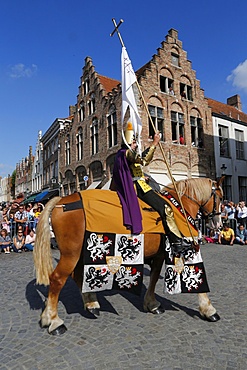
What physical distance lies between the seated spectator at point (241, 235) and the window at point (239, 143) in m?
13.1

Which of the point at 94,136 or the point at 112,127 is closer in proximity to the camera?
the point at 112,127

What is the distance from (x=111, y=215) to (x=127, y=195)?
0.36m

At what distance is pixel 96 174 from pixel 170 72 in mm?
9321

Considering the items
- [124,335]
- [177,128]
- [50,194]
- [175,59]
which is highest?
[175,59]

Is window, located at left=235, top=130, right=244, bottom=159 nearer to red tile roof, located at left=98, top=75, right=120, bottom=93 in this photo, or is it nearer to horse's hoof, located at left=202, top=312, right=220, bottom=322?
red tile roof, located at left=98, top=75, right=120, bottom=93

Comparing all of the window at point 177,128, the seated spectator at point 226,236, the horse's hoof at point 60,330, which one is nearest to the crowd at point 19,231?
the horse's hoof at point 60,330

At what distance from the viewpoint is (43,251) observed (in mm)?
3801

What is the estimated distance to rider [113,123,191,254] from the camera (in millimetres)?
3756

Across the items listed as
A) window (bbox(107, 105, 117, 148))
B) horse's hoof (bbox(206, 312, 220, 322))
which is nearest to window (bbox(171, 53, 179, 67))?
window (bbox(107, 105, 117, 148))

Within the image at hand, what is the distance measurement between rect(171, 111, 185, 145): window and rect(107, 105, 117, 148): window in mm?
4185

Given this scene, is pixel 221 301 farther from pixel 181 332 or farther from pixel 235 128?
pixel 235 128

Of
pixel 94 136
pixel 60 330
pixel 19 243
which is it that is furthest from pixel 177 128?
pixel 60 330

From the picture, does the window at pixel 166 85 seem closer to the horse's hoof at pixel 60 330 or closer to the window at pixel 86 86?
the window at pixel 86 86

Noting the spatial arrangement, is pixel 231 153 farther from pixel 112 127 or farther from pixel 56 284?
pixel 56 284
